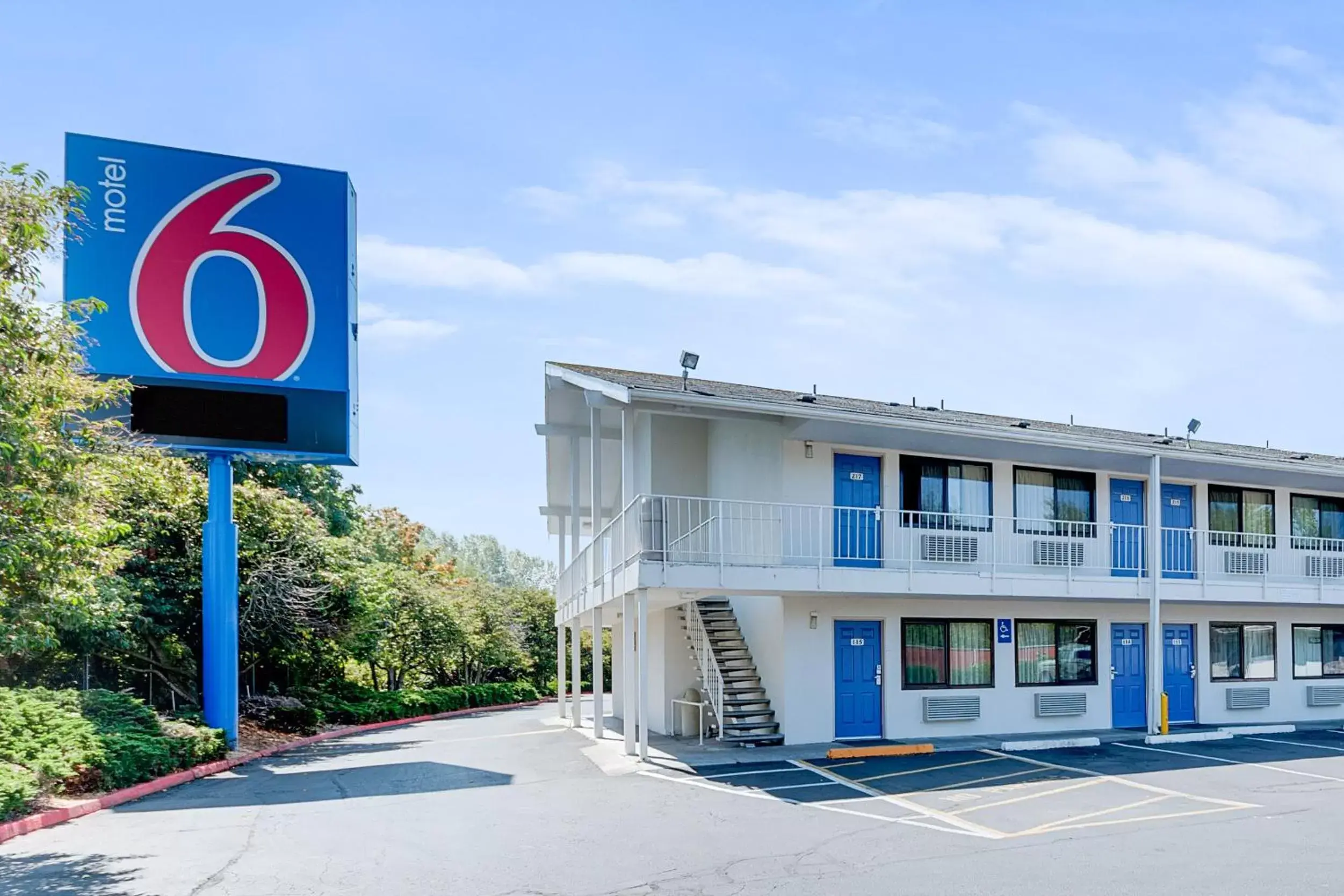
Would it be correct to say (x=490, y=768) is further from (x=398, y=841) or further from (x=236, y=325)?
(x=236, y=325)

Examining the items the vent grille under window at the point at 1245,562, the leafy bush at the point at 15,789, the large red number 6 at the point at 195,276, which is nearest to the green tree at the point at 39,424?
the leafy bush at the point at 15,789

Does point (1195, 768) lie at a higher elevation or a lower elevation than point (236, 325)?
lower

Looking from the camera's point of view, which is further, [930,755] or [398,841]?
[930,755]

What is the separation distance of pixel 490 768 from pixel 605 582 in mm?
3490

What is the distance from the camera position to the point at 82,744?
14188 millimetres

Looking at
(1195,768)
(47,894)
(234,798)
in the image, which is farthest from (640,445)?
(47,894)

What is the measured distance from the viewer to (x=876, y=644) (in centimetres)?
1889

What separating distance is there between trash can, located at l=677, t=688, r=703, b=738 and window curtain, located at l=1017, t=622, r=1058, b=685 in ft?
19.8

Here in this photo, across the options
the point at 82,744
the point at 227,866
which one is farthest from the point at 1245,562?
the point at 82,744

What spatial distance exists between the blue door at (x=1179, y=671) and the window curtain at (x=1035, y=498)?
3790 mm

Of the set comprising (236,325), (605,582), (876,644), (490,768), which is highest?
(236,325)

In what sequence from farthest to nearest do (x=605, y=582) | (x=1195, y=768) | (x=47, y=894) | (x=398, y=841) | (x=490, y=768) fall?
(x=605, y=582)
(x=490, y=768)
(x=1195, y=768)
(x=398, y=841)
(x=47, y=894)

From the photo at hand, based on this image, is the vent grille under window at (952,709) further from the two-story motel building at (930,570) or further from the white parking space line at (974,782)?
the white parking space line at (974,782)

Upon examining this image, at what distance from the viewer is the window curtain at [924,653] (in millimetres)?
19172
